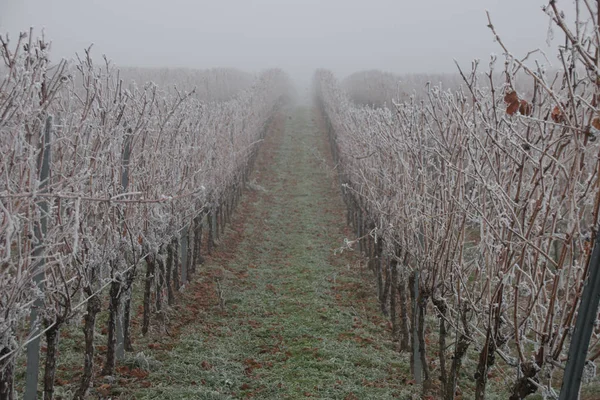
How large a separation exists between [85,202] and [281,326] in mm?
4027

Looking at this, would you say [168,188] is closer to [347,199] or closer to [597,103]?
[597,103]

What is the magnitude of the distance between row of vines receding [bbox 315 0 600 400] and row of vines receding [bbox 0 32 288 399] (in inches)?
74.4

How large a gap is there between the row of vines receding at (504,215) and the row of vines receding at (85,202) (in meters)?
1.89

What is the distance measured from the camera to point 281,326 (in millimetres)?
7801

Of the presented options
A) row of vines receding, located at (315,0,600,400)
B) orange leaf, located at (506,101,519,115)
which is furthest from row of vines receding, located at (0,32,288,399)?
row of vines receding, located at (315,0,600,400)

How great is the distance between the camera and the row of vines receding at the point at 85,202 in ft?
10.1

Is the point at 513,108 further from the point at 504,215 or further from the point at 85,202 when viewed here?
the point at 85,202

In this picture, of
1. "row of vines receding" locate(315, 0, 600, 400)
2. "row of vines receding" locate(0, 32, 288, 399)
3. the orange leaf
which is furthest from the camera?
"row of vines receding" locate(0, 32, 288, 399)

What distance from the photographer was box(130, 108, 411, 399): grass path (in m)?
6.03

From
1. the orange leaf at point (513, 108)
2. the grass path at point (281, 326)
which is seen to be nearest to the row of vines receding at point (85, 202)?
the grass path at point (281, 326)

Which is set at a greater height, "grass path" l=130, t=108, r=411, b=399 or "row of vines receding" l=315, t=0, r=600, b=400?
"row of vines receding" l=315, t=0, r=600, b=400

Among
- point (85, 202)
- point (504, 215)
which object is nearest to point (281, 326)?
point (85, 202)

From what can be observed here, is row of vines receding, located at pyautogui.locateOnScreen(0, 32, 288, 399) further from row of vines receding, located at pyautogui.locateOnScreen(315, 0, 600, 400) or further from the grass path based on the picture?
row of vines receding, located at pyautogui.locateOnScreen(315, 0, 600, 400)

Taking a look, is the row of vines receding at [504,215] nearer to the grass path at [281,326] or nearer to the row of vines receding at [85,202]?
the grass path at [281,326]
